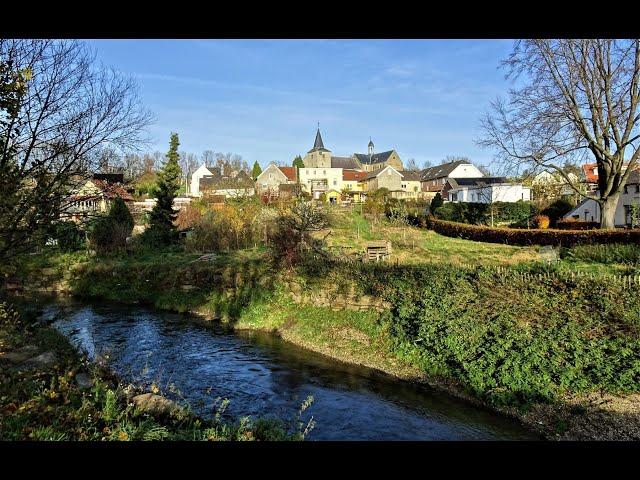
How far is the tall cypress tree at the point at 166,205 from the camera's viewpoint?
30219 mm

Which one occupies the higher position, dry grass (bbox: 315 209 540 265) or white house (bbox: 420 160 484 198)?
white house (bbox: 420 160 484 198)

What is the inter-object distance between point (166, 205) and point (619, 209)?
3518cm

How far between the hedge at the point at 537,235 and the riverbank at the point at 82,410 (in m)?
21.6

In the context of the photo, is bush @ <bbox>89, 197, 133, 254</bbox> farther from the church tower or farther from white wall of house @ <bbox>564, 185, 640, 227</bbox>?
the church tower

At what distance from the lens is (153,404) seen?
297 inches

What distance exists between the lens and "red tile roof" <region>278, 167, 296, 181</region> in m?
83.8

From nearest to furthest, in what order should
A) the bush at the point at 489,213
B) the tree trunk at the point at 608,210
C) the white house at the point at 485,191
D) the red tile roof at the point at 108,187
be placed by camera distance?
the red tile roof at the point at 108,187 < the tree trunk at the point at 608,210 < the bush at the point at 489,213 < the white house at the point at 485,191

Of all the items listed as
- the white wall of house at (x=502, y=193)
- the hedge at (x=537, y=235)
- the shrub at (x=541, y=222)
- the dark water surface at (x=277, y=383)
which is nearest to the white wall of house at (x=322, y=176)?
the white wall of house at (x=502, y=193)

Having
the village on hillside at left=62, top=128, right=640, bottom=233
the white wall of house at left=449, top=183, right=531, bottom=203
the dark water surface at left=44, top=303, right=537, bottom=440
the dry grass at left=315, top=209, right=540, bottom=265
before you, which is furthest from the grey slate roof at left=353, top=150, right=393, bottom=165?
the dark water surface at left=44, top=303, right=537, bottom=440

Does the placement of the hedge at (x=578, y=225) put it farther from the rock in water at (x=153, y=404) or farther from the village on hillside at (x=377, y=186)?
the rock in water at (x=153, y=404)

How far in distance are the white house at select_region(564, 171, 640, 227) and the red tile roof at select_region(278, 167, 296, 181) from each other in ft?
178

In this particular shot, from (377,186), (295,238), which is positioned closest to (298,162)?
(377,186)

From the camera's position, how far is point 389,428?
30.9 ft
